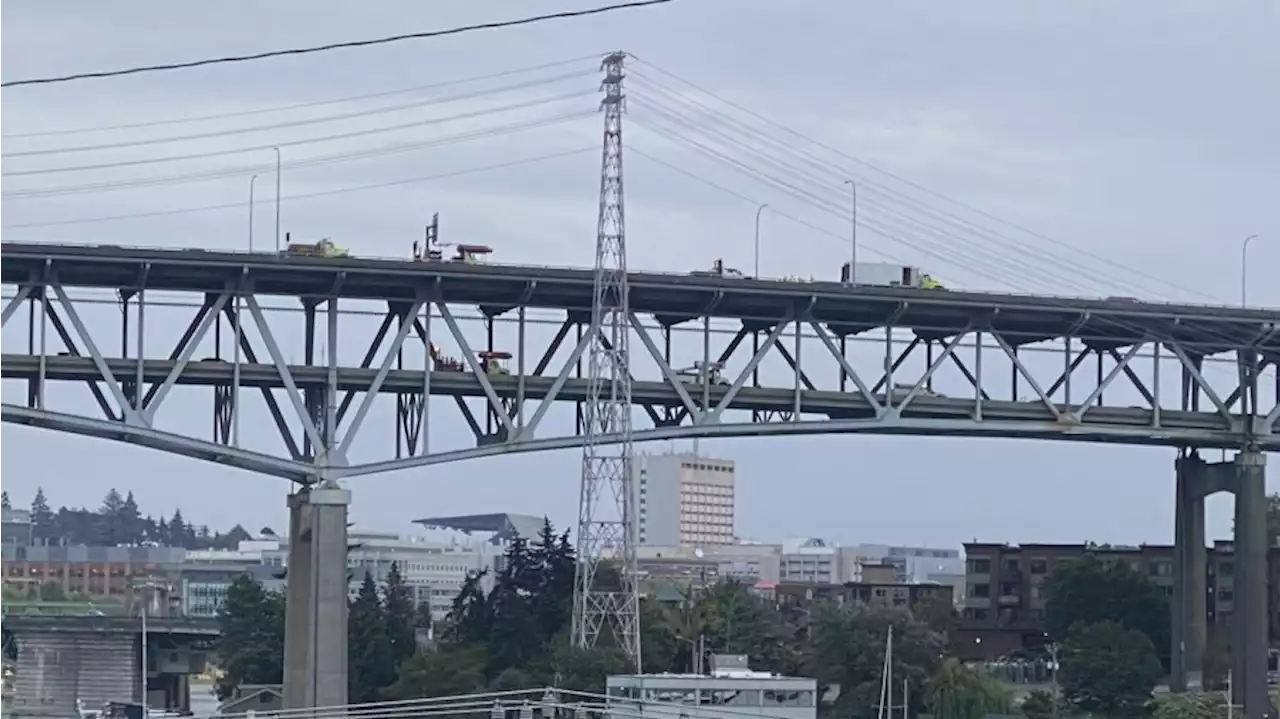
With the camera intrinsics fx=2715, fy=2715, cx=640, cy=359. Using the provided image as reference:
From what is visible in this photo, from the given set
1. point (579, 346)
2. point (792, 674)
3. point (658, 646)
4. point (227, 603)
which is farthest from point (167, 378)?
point (227, 603)

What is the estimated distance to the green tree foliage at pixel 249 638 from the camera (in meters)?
137

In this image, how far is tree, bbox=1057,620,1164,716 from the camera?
113375mm

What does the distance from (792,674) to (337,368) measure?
4427 centimetres

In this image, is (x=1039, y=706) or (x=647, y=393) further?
(x=1039, y=706)

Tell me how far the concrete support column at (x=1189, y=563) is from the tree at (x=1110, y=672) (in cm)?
Answer: 983

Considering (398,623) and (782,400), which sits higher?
(782,400)

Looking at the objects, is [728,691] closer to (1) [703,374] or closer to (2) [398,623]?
(1) [703,374]

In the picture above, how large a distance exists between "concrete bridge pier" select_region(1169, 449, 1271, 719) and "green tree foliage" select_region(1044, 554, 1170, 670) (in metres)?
20.4

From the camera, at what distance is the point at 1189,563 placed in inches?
3942

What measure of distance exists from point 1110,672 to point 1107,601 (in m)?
16.4

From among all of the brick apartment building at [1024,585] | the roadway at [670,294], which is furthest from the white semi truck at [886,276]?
the brick apartment building at [1024,585]

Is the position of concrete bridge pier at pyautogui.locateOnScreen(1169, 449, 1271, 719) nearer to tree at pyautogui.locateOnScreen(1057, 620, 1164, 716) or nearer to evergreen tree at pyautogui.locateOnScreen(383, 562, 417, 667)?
tree at pyautogui.locateOnScreen(1057, 620, 1164, 716)

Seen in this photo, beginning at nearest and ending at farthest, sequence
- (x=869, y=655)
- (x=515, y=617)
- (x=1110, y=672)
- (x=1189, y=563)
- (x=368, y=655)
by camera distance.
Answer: (x=1189, y=563) → (x=1110, y=672) → (x=869, y=655) → (x=515, y=617) → (x=368, y=655)

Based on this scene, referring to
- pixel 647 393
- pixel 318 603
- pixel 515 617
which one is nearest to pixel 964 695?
pixel 515 617
